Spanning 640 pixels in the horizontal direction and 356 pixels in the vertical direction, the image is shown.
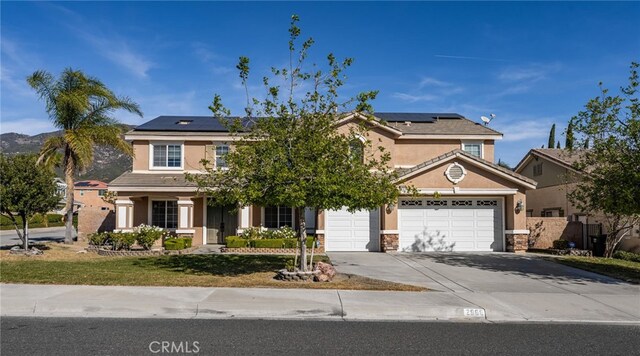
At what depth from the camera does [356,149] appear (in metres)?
14.2

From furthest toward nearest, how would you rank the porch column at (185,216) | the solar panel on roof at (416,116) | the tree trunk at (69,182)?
the solar panel on roof at (416,116)
the tree trunk at (69,182)
the porch column at (185,216)

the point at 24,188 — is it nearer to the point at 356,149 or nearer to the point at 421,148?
the point at 356,149

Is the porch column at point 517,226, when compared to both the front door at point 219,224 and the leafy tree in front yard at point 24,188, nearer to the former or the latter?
the front door at point 219,224

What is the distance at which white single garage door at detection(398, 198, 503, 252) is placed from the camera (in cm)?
2150

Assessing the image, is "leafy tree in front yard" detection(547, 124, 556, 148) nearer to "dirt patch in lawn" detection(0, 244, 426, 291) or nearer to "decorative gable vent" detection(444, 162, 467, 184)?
"decorative gable vent" detection(444, 162, 467, 184)

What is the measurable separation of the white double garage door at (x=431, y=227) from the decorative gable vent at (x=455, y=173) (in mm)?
961

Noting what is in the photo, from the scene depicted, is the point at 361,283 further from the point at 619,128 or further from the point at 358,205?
the point at 619,128

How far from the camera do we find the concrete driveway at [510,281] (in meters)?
10.5

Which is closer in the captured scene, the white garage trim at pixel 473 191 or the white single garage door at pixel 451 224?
the white garage trim at pixel 473 191

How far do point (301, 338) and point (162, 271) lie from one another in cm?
793

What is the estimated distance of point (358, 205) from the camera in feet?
43.2

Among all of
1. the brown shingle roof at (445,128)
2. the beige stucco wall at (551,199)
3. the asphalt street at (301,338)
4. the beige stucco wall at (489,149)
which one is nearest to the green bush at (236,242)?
the brown shingle roof at (445,128)

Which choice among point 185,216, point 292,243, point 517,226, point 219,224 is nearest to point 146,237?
point 185,216

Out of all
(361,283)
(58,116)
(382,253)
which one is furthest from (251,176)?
(58,116)
